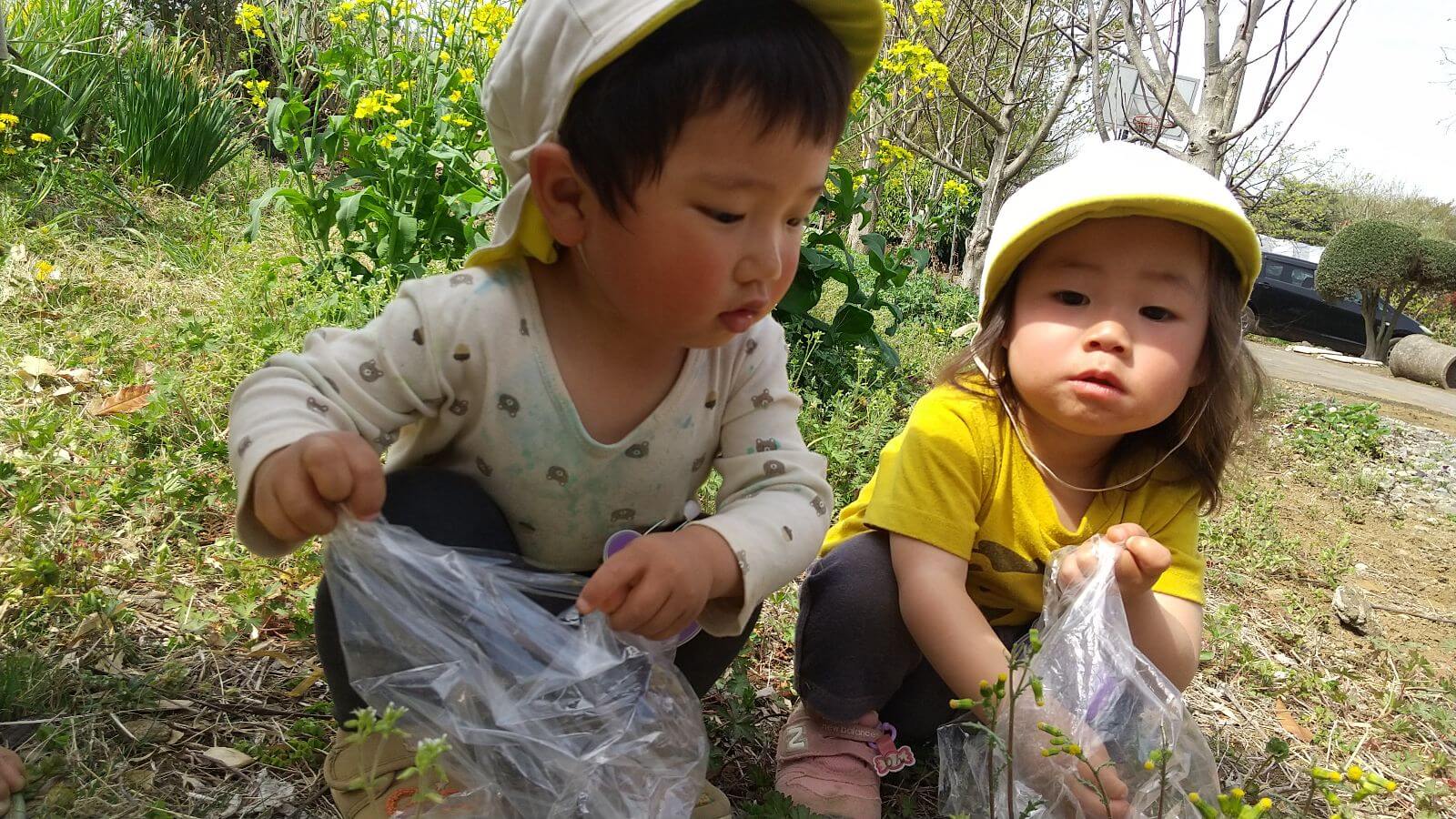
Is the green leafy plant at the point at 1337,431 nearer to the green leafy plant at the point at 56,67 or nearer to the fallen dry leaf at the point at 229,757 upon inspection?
the fallen dry leaf at the point at 229,757

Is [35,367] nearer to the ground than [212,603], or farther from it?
farther from it

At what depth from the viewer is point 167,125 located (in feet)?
16.4

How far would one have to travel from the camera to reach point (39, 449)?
81.5 inches

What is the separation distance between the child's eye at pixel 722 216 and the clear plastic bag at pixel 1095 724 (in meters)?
0.71

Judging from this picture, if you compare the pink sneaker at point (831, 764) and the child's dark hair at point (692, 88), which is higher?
the child's dark hair at point (692, 88)

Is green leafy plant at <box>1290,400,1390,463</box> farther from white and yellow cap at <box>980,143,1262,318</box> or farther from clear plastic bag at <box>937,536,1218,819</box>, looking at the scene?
clear plastic bag at <box>937,536,1218,819</box>

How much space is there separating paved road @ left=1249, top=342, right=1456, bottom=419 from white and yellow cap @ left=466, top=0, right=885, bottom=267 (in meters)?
8.00

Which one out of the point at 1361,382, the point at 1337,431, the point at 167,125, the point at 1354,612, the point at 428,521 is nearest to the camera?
the point at 428,521

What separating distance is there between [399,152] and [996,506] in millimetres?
2418

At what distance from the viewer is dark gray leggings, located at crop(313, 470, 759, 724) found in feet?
4.25

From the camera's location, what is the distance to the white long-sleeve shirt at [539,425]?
Answer: 1.27m


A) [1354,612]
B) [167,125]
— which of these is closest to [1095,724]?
[1354,612]

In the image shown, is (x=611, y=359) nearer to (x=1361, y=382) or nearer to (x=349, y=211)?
(x=349, y=211)

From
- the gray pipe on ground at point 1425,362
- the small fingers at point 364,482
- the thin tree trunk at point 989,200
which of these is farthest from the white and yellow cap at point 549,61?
the gray pipe on ground at point 1425,362
